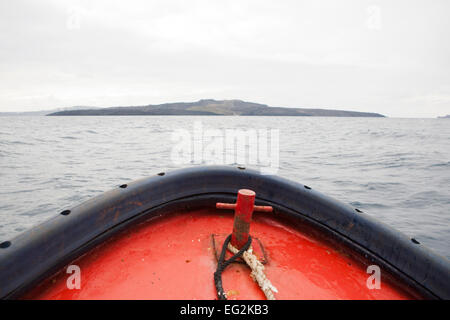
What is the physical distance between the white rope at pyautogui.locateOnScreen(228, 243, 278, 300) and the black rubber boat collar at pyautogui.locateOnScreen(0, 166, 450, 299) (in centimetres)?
88

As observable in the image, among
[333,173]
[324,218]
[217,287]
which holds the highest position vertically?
[324,218]

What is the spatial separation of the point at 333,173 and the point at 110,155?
9862 millimetres

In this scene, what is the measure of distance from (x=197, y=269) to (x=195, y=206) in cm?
95

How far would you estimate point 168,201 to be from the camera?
264 cm

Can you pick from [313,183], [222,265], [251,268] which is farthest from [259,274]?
[313,183]

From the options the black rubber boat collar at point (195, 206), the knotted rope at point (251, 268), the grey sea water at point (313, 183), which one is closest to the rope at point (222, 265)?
the knotted rope at point (251, 268)

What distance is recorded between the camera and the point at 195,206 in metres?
2.82

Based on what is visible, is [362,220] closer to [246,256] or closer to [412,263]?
[412,263]

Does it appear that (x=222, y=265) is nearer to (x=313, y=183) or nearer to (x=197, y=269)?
(x=197, y=269)

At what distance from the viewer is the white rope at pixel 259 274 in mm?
1706

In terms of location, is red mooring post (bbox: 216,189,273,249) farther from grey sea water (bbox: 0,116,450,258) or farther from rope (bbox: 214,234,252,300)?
grey sea water (bbox: 0,116,450,258)

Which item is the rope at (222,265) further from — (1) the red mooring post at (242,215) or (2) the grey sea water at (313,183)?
(2) the grey sea water at (313,183)

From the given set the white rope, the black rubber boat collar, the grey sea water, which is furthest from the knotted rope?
the grey sea water
